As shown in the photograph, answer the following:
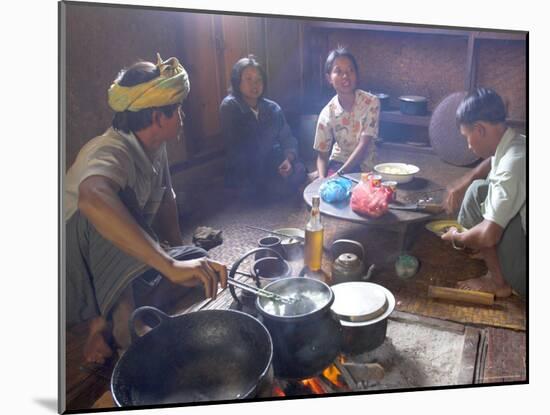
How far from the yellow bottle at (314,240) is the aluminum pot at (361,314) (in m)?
0.12

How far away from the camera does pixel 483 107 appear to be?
2.08 meters

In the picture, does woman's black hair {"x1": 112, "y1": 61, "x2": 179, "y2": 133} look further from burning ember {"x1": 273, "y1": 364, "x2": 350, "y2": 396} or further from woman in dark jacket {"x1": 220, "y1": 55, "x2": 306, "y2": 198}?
burning ember {"x1": 273, "y1": 364, "x2": 350, "y2": 396}

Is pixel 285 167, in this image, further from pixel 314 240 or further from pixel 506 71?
pixel 506 71

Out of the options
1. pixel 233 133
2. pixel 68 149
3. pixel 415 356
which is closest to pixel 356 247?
pixel 415 356

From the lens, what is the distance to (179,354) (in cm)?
189

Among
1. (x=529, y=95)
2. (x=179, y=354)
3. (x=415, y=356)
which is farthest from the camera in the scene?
(x=529, y=95)

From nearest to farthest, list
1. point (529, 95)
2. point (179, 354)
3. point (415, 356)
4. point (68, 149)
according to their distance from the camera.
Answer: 1. point (68, 149)
2. point (179, 354)
3. point (415, 356)
4. point (529, 95)

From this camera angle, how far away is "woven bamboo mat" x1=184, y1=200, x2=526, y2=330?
1979 mm

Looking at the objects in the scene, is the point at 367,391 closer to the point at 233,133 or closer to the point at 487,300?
the point at 487,300

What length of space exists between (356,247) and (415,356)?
48 centimetres

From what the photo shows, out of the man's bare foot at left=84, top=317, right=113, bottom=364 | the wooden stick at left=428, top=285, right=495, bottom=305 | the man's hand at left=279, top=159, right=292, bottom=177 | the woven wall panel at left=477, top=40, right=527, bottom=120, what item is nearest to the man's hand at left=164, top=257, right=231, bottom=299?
the man's bare foot at left=84, top=317, right=113, bottom=364

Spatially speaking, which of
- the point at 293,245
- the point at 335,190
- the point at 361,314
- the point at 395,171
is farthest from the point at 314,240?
the point at 395,171

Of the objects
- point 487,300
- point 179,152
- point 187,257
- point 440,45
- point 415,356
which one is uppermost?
point 440,45

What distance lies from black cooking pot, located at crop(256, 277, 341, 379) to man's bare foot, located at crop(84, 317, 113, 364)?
0.55 metres
